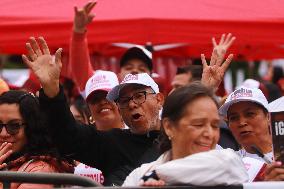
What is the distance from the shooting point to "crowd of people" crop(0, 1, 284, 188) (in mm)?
5121

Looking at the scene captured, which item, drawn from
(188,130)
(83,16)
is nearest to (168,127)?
(188,130)

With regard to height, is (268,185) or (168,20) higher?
(168,20)

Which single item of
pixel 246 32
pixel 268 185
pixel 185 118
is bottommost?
pixel 268 185

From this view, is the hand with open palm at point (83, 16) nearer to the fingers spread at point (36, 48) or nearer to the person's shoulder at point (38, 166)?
the fingers spread at point (36, 48)

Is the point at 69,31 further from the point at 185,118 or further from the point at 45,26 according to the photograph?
the point at 185,118

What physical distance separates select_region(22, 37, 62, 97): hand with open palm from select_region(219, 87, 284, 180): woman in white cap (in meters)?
1.30

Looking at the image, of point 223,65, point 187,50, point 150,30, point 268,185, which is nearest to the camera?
point 268,185

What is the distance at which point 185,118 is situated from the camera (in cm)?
512

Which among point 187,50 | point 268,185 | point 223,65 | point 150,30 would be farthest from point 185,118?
point 187,50

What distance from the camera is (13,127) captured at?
642cm

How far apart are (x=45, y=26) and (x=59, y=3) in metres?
0.27


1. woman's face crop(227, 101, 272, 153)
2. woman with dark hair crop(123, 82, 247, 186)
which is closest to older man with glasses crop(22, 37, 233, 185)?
woman's face crop(227, 101, 272, 153)

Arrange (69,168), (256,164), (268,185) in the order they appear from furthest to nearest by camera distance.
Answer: (69,168)
(256,164)
(268,185)

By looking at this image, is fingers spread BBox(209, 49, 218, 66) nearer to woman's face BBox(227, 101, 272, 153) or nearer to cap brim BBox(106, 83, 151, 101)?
woman's face BBox(227, 101, 272, 153)
